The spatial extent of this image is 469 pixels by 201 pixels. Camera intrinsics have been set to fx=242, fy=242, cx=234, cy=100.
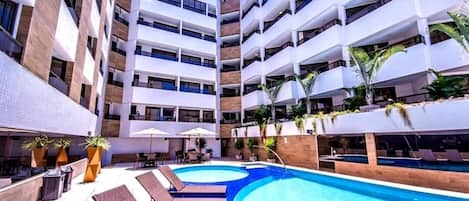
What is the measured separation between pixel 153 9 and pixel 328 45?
17.2 m

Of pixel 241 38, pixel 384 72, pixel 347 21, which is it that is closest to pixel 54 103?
pixel 384 72

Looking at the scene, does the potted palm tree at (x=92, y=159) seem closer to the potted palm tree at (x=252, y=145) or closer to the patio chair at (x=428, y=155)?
the potted palm tree at (x=252, y=145)

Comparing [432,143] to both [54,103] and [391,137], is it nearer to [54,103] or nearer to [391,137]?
[391,137]

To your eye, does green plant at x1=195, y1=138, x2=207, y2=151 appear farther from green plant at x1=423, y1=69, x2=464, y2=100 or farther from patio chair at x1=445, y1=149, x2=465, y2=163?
green plant at x1=423, y1=69, x2=464, y2=100

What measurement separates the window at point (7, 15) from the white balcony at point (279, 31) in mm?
19019

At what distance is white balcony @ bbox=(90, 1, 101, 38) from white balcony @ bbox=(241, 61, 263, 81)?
47.3ft

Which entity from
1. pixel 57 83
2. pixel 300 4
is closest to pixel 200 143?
pixel 300 4

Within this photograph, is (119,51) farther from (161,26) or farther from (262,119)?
(262,119)

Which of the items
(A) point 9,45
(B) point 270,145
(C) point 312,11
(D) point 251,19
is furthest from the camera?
(D) point 251,19

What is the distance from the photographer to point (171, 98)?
23500 mm

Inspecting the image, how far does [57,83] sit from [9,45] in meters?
4.07

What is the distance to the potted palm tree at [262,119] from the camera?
19.6 meters

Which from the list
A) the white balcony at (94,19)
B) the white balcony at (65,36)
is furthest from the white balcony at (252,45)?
the white balcony at (65,36)

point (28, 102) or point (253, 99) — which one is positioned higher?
Answer: point (253, 99)
